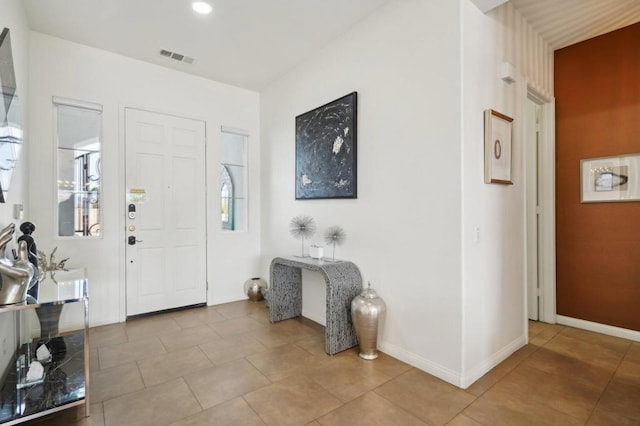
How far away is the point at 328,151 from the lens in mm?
→ 3395

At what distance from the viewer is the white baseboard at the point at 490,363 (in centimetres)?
228

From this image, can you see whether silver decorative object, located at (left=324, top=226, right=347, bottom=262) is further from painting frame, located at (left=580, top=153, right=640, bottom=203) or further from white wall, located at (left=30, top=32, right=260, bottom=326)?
painting frame, located at (left=580, top=153, right=640, bottom=203)

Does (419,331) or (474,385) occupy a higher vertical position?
(419,331)

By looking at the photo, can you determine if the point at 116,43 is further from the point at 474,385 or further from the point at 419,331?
the point at 474,385

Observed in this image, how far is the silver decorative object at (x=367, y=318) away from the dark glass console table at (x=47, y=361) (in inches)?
73.9

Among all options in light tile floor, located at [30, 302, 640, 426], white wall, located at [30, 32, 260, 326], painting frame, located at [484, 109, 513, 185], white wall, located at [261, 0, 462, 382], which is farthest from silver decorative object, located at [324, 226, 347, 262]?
white wall, located at [30, 32, 260, 326]

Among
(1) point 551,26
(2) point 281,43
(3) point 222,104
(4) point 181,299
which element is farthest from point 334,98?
(4) point 181,299

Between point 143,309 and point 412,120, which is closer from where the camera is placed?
point 412,120

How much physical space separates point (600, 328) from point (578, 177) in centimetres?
157

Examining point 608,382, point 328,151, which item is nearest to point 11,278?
point 328,151

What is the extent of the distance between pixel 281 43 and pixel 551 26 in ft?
8.84

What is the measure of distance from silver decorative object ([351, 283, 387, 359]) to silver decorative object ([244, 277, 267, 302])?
6.64 ft

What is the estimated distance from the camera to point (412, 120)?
2.60 meters

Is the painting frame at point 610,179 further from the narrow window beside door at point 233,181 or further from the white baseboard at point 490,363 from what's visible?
the narrow window beside door at point 233,181
